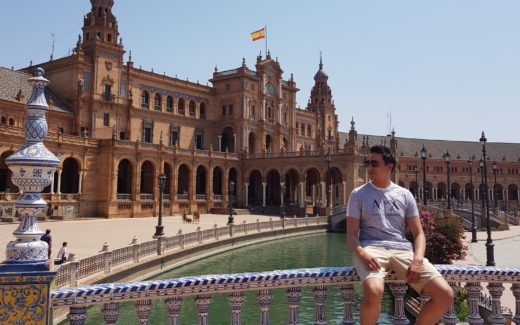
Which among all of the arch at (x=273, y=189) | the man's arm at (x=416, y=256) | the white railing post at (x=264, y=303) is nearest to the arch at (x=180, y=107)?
the arch at (x=273, y=189)

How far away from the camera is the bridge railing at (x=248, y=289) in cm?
463

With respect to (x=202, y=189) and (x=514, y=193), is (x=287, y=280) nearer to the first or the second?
(x=202, y=189)

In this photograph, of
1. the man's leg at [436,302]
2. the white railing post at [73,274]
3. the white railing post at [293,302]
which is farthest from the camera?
the white railing post at [73,274]

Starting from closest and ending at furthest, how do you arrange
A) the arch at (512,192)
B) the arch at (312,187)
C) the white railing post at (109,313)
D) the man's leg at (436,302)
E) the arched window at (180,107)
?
1. the man's leg at (436,302)
2. the white railing post at (109,313)
3. the arched window at (180,107)
4. the arch at (312,187)
5. the arch at (512,192)

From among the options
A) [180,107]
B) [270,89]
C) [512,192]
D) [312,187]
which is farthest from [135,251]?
[512,192]

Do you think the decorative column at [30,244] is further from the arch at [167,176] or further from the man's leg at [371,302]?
the arch at [167,176]

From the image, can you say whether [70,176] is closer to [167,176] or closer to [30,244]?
[167,176]

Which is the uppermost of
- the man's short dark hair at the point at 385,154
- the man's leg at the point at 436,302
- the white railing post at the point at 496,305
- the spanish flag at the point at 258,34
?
the spanish flag at the point at 258,34

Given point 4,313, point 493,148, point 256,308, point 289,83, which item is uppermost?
point 289,83

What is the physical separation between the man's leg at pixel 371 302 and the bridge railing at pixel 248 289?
65 cm

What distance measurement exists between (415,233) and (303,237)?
38.5m

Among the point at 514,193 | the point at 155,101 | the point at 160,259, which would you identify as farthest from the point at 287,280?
the point at 514,193

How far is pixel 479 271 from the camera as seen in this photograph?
224 inches

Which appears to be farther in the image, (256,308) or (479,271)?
(256,308)
